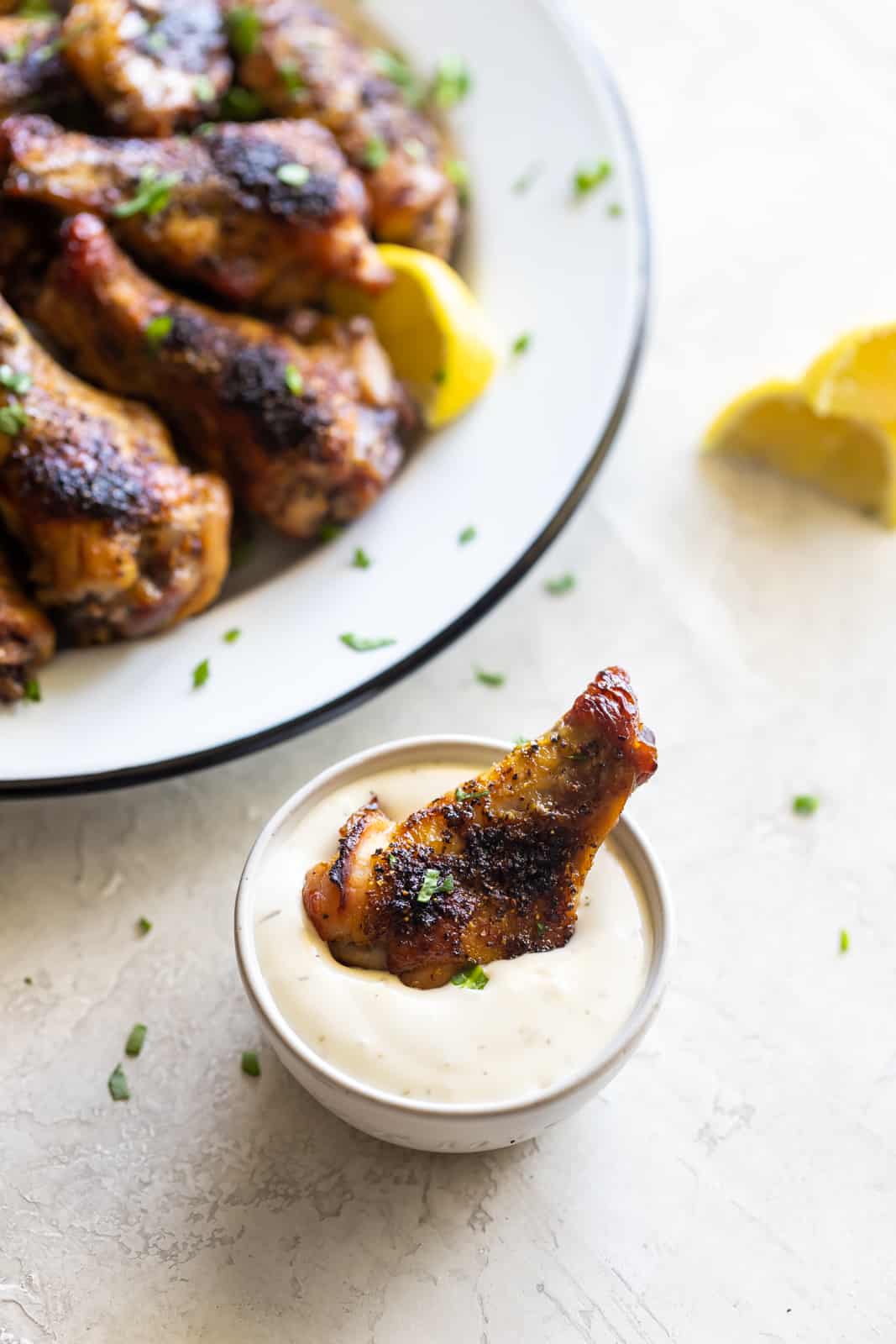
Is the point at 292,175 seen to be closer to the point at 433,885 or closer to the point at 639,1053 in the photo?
the point at 433,885

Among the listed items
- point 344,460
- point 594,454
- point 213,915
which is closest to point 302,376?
point 344,460

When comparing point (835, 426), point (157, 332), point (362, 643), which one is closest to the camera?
point (362, 643)

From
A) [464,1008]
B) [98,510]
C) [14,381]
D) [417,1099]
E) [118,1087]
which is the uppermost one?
[14,381]

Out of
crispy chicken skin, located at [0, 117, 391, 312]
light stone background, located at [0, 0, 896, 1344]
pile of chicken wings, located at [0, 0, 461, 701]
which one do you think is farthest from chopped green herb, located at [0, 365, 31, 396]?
light stone background, located at [0, 0, 896, 1344]

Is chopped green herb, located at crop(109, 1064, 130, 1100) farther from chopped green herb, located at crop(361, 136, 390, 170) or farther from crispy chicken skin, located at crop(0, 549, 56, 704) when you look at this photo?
chopped green herb, located at crop(361, 136, 390, 170)

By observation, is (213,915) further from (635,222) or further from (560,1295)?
(635,222)

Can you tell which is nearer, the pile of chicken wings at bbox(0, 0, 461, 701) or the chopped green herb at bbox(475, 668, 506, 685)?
the pile of chicken wings at bbox(0, 0, 461, 701)

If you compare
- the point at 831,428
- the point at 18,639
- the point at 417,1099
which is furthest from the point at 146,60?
the point at 417,1099
